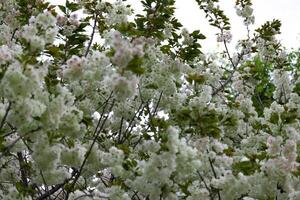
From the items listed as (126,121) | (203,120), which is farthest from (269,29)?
(203,120)

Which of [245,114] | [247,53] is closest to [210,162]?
[245,114]

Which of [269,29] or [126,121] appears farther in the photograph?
[269,29]

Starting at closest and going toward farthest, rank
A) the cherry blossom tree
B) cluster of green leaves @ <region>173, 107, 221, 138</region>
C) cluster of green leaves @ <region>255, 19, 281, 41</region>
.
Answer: the cherry blossom tree
cluster of green leaves @ <region>173, 107, 221, 138</region>
cluster of green leaves @ <region>255, 19, 281, 41</region>

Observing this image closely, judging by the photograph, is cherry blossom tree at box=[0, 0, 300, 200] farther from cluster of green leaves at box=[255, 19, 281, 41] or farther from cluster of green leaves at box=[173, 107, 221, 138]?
cluster of green leaves at box=[255, 19, 281, 41]

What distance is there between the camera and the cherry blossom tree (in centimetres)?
350

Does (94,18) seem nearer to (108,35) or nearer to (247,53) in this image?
(108,35)

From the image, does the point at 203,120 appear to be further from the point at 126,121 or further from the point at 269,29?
the point at 269,29

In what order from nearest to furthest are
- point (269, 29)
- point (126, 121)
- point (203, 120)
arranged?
point (203, 120)
point (126, 121)
point (269, 29)

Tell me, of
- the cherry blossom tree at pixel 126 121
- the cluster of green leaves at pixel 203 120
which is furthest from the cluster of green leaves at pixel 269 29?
the cluster of green leaves at pixel 203 120

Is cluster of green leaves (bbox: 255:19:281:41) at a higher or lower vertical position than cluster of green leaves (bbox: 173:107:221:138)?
higher

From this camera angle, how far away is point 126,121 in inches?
239

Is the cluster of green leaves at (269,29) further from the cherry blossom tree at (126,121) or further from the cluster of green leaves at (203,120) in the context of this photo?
the cluster of green leaves at (203,120)

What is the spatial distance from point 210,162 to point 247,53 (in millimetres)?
3929

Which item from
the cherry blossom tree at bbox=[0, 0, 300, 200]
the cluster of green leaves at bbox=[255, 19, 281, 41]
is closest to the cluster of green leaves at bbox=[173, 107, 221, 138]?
the cherry blossom tree at bbox=[0, 0, 300, 200]
